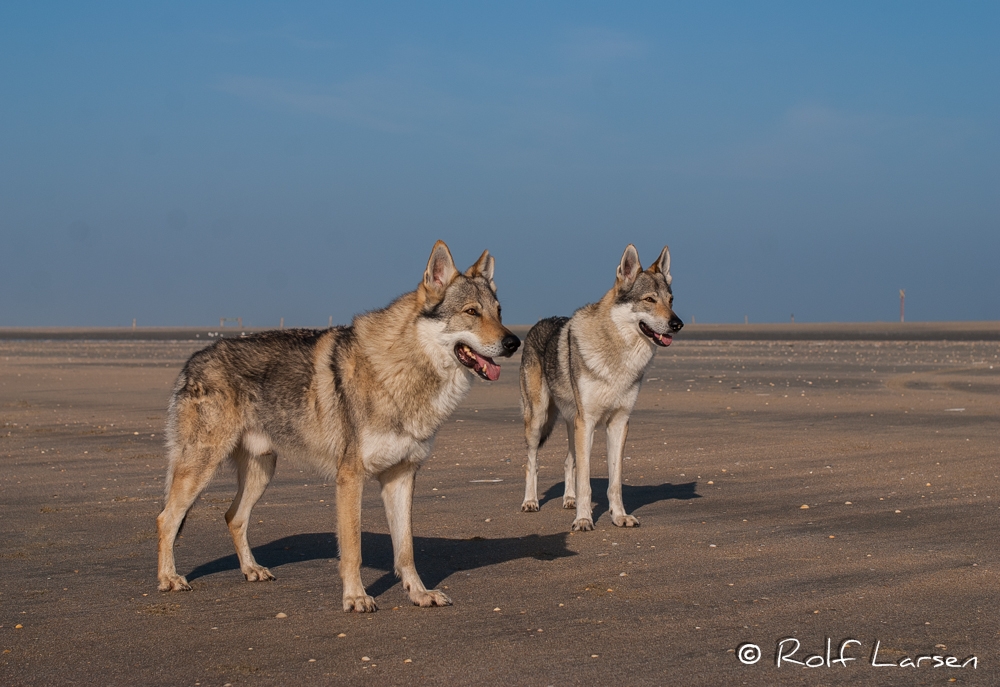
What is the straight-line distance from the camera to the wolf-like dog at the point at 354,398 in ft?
22.5

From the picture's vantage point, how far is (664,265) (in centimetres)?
1079

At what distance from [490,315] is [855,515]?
4450mm

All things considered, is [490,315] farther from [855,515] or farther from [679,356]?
[679,356]

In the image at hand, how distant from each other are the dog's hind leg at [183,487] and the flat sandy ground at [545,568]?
252 millimetres

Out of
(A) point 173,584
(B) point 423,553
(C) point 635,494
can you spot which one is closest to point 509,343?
(B) point 423,553

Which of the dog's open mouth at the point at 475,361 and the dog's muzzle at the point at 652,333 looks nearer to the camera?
the dog's open mouth at the point at 475,361

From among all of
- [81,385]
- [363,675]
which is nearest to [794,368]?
[81,385]

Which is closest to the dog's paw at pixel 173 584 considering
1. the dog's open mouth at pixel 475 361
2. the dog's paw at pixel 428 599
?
the dog's paw at pixel 428 599

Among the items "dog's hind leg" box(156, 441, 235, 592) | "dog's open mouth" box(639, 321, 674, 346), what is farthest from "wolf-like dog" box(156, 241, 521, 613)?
"dog's open mouth" box(639, 321, 674, 346)

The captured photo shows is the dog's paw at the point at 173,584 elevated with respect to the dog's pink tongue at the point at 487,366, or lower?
lower

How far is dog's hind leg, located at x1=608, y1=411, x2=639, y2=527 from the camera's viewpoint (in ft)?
30.9

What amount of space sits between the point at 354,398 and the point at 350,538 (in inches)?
35.6

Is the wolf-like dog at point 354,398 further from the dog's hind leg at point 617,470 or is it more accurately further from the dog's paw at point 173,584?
the dog's hind leg at point 617,470

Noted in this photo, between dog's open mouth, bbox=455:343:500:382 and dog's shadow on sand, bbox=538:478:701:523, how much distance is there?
3506mm
